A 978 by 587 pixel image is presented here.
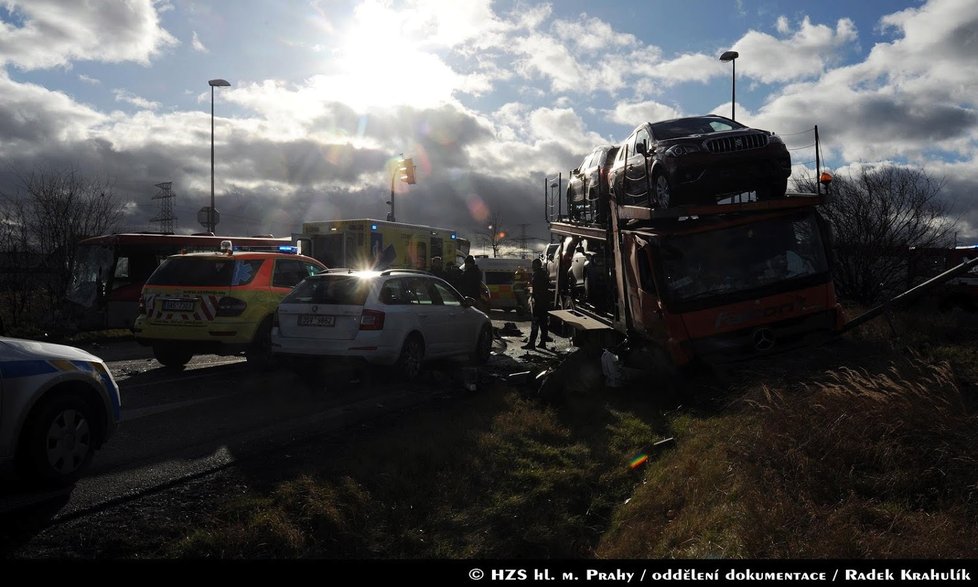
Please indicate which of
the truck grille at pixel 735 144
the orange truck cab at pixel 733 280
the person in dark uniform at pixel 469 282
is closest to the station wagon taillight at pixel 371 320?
the orange truck cab at pixel 733 280

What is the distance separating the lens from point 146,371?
36.7 feet

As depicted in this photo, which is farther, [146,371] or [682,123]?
[146,371]

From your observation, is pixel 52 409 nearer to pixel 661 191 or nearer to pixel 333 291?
pixel 333 291

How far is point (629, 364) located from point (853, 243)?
35.3 ft

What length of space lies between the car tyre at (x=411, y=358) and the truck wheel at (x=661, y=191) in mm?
3708

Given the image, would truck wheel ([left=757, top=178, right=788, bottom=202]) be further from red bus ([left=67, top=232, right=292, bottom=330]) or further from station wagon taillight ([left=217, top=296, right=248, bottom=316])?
red bus ([left=67, top=232, right=292, bottom=330])

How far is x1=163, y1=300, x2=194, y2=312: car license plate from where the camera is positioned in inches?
416

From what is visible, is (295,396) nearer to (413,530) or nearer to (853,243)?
(413,530)

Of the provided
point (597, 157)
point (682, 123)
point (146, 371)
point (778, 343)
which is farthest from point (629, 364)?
point (146, 371)

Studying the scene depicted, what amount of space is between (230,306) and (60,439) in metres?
5.48

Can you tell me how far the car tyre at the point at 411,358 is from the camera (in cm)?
985

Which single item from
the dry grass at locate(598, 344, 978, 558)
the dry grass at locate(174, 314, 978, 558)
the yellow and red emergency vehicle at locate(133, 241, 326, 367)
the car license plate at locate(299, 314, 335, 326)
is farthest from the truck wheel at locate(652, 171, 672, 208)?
the yellow and red emergency vehicle at locate(133, 241, 326, 367)

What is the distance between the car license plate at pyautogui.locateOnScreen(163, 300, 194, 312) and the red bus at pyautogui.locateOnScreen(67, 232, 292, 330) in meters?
6.50

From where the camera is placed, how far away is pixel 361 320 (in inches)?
372
